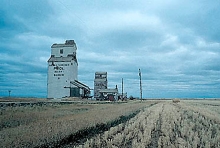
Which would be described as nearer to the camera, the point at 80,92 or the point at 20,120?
the point at 20,120

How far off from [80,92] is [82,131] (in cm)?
4887

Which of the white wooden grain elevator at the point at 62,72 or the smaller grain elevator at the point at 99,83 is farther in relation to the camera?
the smaller grain elevator at the point at 99,83

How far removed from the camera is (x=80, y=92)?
60.2m

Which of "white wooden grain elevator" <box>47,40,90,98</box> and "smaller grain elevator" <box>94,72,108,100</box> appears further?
"smaller grain elevator" <box>94,72,108,100</box>

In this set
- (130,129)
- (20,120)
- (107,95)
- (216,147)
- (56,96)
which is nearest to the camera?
(216,147)

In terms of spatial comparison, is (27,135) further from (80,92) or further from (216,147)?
(80,92)

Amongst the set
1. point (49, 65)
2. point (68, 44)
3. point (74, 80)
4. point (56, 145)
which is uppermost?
point (68, 44)

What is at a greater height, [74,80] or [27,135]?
[74,80]

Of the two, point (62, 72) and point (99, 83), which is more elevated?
point (62, 72)

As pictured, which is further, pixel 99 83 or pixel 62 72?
pixel 99 83

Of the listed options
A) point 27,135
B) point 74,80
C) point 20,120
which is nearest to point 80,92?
point 74,80

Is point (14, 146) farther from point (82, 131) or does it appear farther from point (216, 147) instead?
point (216, 147)

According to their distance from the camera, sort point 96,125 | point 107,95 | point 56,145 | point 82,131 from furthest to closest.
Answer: point 107,95 < point 96,125 < point 82,131 < point 56,145

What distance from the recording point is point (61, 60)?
56.8m
